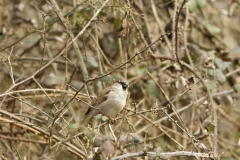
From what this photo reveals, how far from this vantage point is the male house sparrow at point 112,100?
→ 15.7ft

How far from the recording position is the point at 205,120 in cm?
462

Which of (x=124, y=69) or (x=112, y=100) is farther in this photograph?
(x=124, y=69)

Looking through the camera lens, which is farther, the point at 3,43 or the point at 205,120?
the point at 3,43

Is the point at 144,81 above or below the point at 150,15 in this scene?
below

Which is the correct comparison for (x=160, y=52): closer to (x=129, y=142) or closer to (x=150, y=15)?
(x=150, y=15)

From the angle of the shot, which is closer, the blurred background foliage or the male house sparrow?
the blurred background foliage

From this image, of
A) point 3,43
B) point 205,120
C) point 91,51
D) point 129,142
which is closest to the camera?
point 129,142

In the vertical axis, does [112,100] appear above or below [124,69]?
below

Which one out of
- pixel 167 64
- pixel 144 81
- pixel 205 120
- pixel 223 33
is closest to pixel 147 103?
pixel 144 81

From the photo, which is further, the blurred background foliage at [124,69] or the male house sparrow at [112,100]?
the male house sparrow at [112,100]

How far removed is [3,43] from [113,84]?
1.64 meters

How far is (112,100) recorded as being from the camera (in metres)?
4.85

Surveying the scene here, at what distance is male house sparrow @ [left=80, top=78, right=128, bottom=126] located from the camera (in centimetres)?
478

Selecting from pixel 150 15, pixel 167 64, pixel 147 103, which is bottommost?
pixel 147 103
